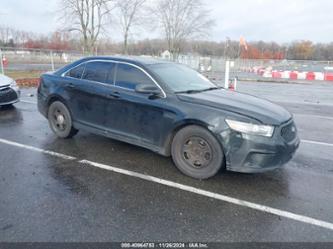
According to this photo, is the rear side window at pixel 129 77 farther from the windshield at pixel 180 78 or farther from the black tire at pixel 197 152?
the black tire at pixel 197 152

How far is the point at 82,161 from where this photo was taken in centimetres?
420

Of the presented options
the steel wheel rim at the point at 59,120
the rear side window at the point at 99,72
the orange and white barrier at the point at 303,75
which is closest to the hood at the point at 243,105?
the rear side window at the point at 99,72

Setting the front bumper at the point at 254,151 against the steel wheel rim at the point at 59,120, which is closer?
the front bumper at the point at 254,151

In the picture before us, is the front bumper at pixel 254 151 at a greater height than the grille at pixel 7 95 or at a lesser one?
lesser

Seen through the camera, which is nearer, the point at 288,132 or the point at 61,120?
the point at 288,132

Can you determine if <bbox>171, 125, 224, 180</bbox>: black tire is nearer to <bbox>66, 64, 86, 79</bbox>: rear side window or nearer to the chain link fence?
<bbox>66, 64, 86, 79</bbox>: rear side window

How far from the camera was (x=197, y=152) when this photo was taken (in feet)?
12.1

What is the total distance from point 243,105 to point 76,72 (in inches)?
123

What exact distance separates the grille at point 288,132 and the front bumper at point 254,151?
0.10ft

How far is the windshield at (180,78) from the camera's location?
4.08 m

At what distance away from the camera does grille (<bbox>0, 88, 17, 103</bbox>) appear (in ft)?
24.3

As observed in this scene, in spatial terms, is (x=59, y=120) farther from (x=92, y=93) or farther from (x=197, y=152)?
(x=197, y=152)

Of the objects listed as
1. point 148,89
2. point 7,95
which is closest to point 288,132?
point 148,89

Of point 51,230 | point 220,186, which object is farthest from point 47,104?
point 220,186
